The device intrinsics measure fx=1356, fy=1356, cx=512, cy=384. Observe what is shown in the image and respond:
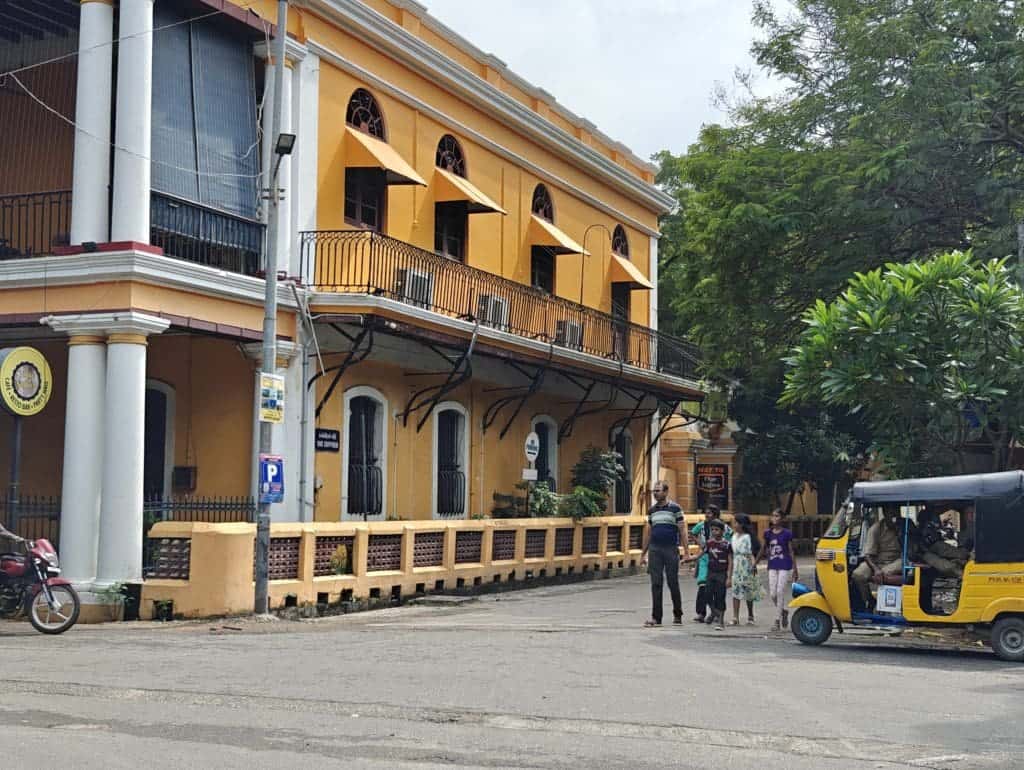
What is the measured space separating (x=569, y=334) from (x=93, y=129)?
12000 mm

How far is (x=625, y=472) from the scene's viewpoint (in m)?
32.4

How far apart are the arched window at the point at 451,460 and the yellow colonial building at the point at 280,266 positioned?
42 millimetres

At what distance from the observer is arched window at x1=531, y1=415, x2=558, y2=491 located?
28.8 metres

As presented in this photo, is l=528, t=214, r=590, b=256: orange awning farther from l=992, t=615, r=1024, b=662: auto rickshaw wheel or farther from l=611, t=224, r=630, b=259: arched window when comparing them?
l=992, t=615, r=1024, b=662: auto rickshaw wheel

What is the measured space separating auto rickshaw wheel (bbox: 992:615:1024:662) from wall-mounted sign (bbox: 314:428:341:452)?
10.7 meters

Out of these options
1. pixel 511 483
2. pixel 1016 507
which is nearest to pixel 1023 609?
pixel 1016 507

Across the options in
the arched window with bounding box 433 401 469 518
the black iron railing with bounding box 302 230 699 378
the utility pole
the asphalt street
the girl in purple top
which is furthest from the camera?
the arched window with bounding box 433 401 469 518

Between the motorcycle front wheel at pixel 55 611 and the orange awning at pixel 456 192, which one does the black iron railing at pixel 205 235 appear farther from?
the orange awning at pixel 456 192

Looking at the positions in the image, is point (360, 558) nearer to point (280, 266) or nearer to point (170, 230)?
point (280, 266)

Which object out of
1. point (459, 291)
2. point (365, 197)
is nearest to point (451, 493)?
point (459, 291)

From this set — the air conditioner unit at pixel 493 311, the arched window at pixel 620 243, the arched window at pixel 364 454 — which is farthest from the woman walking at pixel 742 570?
the arched window at pixel 620 243

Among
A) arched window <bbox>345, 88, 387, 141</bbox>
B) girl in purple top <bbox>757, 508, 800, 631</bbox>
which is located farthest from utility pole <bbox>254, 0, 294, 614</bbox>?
girl in purple top <bbox>757, 508, 800, 631</bbox>

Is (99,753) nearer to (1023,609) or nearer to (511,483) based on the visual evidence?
(1023,609)

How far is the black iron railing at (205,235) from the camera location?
1831cm
